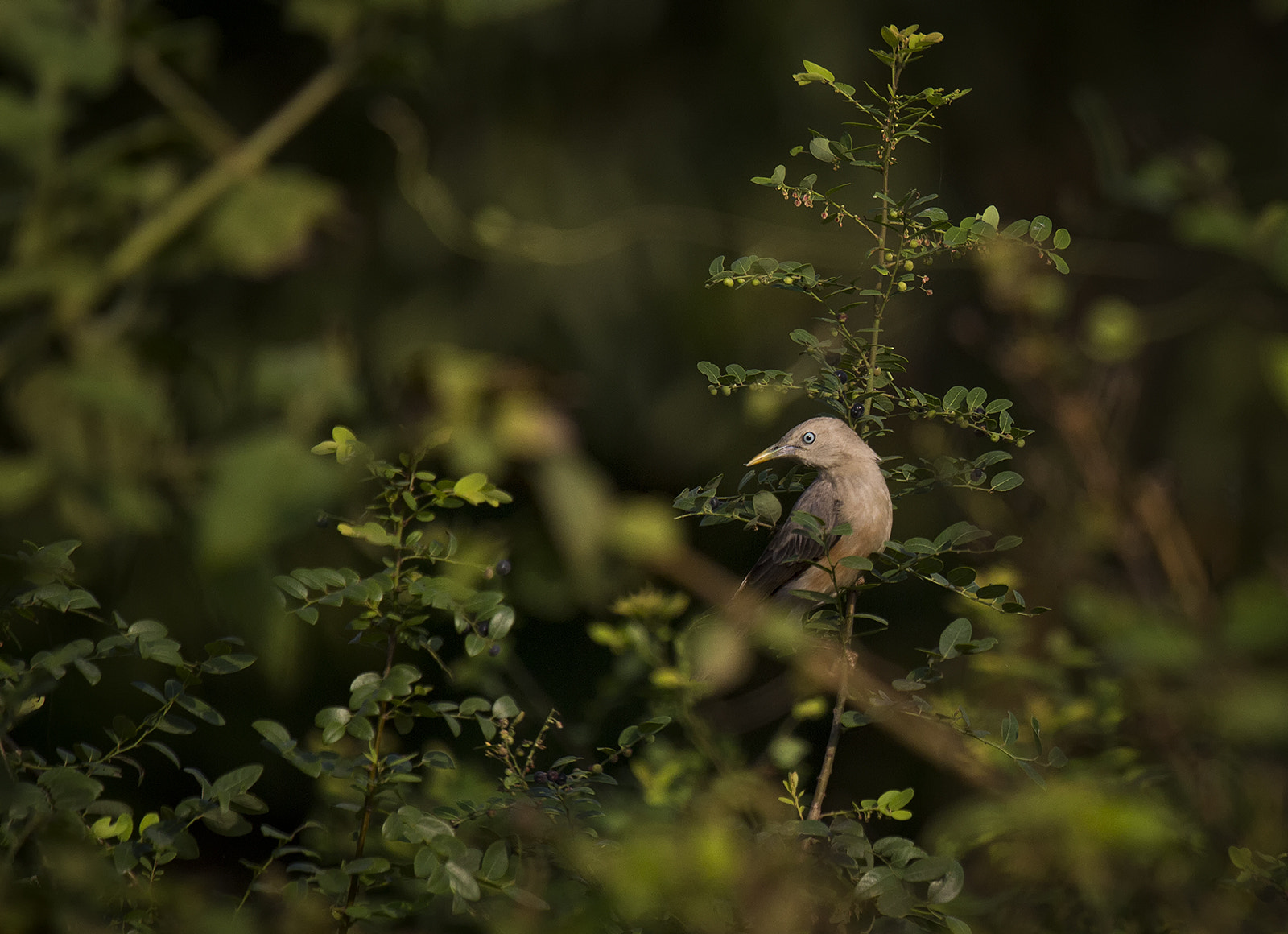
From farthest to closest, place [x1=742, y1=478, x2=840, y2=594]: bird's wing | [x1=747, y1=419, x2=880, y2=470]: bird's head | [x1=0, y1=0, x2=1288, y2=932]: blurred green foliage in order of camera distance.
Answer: [x1=742, y1=478, x2=840, y2=594]: bird's wing < [x1=747, y1=419, x2=880, y2=470]: bird's head < [x1=0, y1=0, x2=1288, y2=932]: blurred green foliage

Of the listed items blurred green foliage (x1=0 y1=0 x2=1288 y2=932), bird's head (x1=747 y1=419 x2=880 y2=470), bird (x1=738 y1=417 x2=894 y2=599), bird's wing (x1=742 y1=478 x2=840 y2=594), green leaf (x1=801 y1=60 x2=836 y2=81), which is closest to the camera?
blurred green foliage (x1=0 y1=0 x2=1288 y2=932)

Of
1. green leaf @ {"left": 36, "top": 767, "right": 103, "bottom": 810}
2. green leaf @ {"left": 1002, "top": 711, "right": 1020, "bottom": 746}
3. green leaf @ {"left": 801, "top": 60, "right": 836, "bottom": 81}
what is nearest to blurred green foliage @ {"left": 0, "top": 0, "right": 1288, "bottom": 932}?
green leaf @ {"left": 36, "top": 767, "right": 103, "bottom": 810}

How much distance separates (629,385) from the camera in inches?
110

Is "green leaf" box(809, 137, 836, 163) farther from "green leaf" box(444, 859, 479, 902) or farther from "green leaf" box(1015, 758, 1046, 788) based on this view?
"green leaf" box(444, 859, 479, 902)

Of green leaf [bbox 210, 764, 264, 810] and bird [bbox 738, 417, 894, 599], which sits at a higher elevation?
green leaf [bbox 210, 764, 264, 810]

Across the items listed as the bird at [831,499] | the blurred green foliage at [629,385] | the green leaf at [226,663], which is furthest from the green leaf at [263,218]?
the bird at [831,499]

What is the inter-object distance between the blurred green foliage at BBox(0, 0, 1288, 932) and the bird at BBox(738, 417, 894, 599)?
0.12 metres

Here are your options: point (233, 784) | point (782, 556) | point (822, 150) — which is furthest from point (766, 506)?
point (782, 556)

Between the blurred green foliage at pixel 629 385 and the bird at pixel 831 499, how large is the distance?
12cm

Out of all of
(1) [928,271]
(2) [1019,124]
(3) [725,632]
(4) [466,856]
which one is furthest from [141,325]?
(2) [1019,124]

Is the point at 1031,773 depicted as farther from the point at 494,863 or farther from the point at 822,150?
the point at 822,150

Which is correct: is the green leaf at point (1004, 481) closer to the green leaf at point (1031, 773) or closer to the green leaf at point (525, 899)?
the green leaf at point (1031, 773)

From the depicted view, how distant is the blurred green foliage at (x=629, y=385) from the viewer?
81 cm

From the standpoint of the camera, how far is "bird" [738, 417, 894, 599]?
2.00 m
